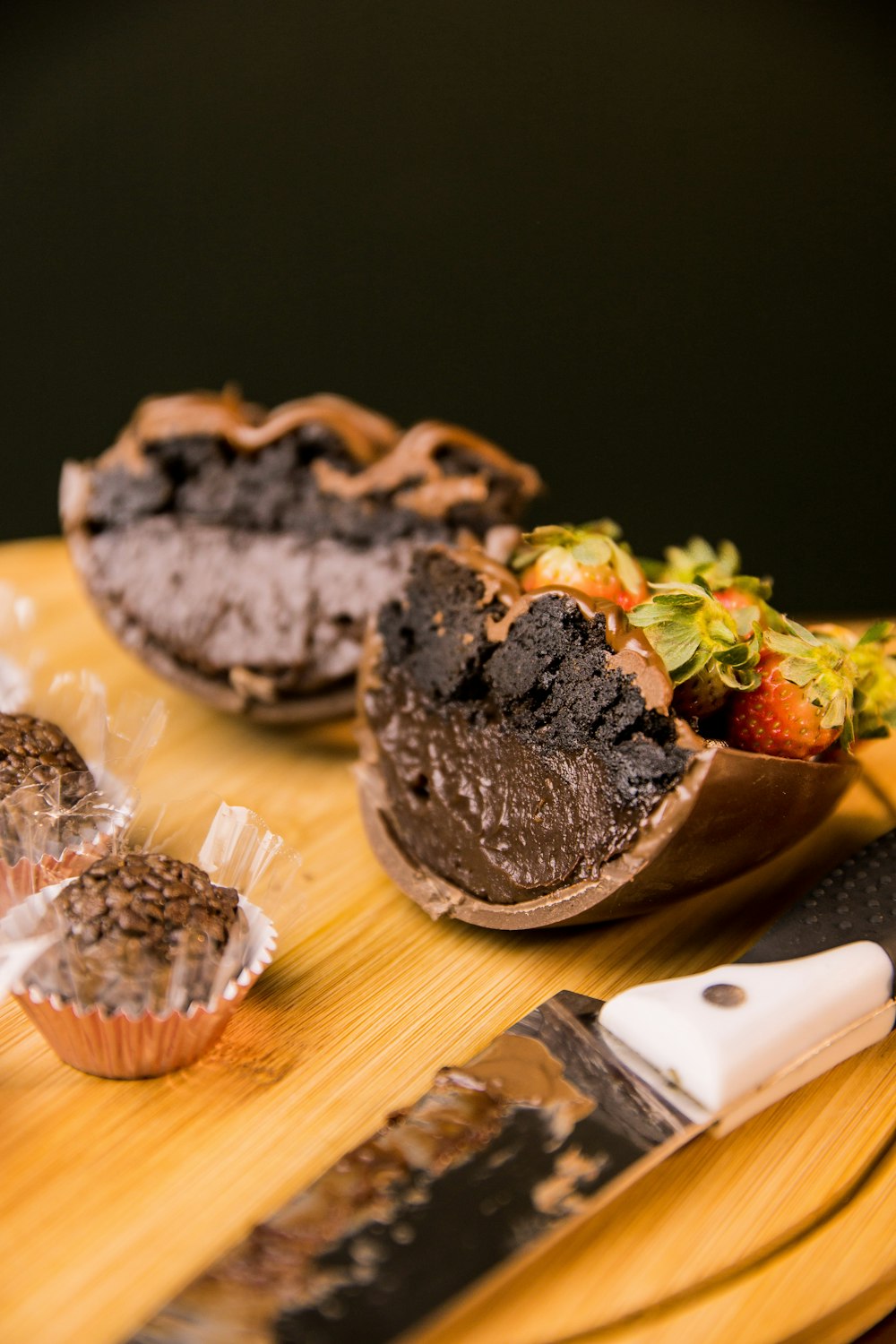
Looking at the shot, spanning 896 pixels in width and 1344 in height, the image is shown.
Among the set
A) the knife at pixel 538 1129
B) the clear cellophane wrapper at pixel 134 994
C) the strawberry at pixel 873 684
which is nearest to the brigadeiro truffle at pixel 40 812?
the clear cellophane wrapper at pixel 134 994

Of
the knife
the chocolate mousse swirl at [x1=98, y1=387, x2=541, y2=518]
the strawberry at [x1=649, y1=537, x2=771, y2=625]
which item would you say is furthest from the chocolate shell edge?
the chocolate mousse swirl at [x1=98, y1=387, x2=541, y2=518]

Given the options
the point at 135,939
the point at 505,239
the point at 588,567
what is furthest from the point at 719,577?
the point at 505,239

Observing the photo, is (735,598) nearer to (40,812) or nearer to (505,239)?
(40,812)

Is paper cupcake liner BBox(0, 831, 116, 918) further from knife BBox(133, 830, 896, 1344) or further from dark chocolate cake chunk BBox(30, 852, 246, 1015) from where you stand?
knife BBox(133, 830, 896, 1344)

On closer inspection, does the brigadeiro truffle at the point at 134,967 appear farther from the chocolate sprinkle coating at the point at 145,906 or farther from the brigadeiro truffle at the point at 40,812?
the brigadeiro truffle at the point at 40,812

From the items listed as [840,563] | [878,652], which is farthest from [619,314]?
[878,652]

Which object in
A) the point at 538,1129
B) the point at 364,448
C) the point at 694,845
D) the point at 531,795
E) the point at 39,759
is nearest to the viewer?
the point at 538,1129

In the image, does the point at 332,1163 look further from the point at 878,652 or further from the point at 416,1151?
the point at 878,652
